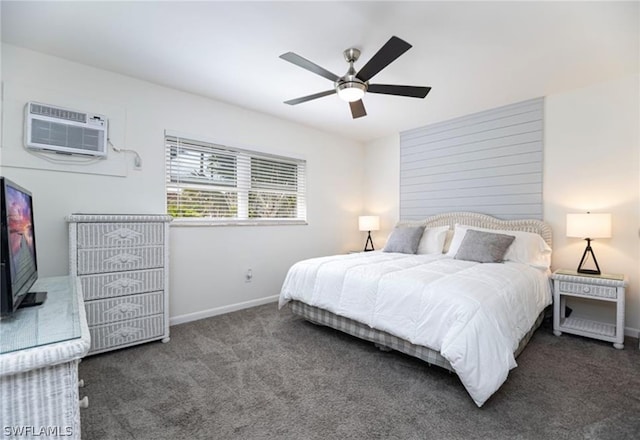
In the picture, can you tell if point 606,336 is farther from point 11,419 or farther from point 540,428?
point 11,419

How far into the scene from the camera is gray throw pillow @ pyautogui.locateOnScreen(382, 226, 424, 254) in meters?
3.76

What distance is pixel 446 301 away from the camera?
197 cm

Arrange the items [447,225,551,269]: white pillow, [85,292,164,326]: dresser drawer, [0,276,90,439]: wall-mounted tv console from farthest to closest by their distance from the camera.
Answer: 1. [447,225,551,269]: white pillow
2. [85,292,164,326]: dresser drawer
3. [0,276,90,439]: wall-mounted tv console

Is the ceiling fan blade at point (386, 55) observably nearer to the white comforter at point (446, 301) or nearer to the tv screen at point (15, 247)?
the white comforter at point (446, 301)

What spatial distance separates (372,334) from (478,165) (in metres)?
2.67

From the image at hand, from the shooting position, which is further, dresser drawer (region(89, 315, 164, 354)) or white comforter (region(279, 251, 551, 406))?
dresser drawer (region(89, 315, 164, 354))

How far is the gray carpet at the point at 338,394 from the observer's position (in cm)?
161

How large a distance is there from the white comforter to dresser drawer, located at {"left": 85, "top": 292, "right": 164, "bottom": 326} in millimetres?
1176

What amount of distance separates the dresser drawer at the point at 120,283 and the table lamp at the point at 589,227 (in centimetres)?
383

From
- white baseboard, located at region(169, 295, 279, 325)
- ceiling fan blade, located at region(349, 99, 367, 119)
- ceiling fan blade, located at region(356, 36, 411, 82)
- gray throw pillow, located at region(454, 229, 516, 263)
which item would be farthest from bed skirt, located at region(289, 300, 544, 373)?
ceiling fan blade, located at region(356, 36, 411, 82)

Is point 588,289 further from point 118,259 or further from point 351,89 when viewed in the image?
point 118,259

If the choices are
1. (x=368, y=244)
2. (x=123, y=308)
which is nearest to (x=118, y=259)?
(x=123, y=308)

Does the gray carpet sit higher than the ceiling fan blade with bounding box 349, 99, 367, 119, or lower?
lower

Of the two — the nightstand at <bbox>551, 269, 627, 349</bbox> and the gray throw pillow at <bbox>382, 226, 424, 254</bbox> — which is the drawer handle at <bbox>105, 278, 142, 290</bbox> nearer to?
the gray throw pillow at <bbox>382, 226, 424, 254</bbox>
